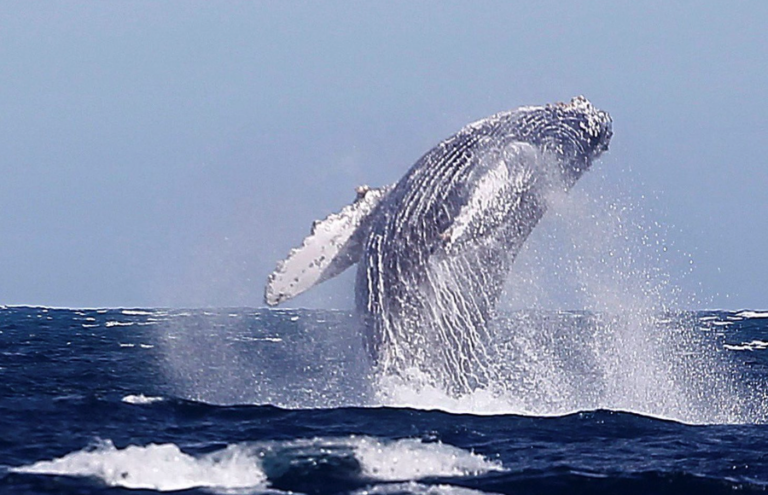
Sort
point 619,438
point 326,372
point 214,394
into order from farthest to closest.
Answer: point 326,372
point 214,394
point 619,438

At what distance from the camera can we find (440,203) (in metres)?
12.9

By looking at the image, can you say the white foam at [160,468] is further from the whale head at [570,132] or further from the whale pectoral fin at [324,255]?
the whale head at [570,132]

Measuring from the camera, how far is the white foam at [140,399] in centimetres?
1491

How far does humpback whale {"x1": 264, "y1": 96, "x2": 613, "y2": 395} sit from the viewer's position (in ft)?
42.5

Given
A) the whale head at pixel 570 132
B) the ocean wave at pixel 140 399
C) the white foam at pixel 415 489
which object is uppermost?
the whale head at pixel 570 132

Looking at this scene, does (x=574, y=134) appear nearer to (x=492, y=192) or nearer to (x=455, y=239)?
(x=492, y=192)

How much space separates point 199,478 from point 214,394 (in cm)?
694

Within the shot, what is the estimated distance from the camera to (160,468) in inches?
394

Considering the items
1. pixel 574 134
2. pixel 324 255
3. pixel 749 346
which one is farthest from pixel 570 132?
pixel 749 346

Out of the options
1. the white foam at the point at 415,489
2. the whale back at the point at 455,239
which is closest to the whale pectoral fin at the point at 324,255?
the whale back at the point at 455,239

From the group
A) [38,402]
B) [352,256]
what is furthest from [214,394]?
[352,256]

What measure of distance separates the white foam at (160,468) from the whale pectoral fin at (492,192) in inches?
148

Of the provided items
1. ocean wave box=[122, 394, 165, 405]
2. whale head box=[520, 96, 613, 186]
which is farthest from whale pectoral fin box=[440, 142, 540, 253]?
ocean wave box=[122, 394, 165, 405]

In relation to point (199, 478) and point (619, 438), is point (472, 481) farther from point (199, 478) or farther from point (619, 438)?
point (619, 438)
